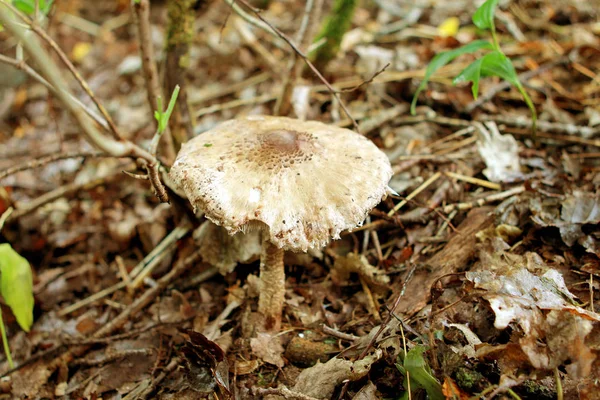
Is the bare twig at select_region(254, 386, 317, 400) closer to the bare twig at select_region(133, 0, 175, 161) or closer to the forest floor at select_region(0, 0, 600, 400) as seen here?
the forest floor at select_region(0, 0, 600, 400)

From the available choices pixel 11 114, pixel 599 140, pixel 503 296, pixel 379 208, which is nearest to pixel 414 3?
pixel 599 140

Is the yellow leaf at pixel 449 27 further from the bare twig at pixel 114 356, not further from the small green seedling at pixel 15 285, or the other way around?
the small green seedling at pixel 15 285

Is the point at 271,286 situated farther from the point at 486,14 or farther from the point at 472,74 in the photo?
the point at 486,14

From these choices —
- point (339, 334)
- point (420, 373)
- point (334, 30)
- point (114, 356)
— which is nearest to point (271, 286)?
point (339, 334)

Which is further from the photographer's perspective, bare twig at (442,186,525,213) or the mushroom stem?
bare twig at (442,186,525,213)

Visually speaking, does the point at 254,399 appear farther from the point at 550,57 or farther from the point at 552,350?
the point at 550,57

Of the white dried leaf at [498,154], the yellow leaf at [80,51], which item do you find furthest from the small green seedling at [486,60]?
the yellow leaf at [80,51]

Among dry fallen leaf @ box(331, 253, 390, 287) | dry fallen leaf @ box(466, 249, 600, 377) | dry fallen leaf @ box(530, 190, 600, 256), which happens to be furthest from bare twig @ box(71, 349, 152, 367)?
dry fallen leaf @ box(530, 190, 600, 256)
